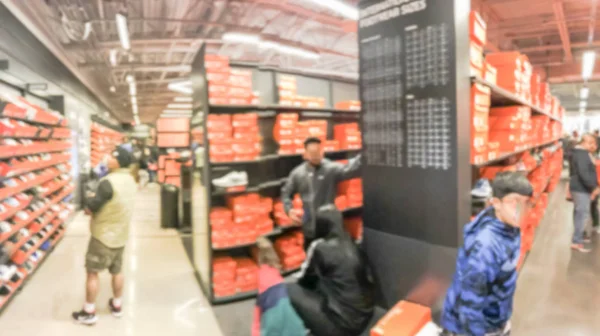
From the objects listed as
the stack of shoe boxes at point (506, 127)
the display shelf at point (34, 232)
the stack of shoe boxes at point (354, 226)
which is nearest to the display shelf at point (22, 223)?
the display shelf at point (34, 232)

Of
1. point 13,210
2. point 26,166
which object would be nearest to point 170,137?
point 26,166

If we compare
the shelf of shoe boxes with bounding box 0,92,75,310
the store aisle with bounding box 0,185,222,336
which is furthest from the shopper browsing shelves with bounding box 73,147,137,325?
the shelf of shoe boxes with bounding box 0,92,75,310

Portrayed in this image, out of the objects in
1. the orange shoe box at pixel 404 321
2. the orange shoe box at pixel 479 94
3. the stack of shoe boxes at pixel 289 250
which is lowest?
the stack of shoe boxes at pixel 289 250

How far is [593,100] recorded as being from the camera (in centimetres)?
2320

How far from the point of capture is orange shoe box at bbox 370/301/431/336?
2146mm

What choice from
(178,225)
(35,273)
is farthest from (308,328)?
(178,225)

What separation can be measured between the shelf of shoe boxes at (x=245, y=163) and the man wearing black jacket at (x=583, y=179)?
338 centimetres

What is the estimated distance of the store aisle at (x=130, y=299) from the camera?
12.9ft

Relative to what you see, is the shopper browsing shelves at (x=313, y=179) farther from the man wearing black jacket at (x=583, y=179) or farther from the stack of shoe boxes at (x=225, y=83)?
the man wearing black jacket at (x=583, y=179)

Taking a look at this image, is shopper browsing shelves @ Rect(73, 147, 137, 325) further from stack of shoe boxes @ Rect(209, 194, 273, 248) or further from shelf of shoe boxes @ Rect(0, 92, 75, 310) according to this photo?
shelf of shoe boxes @ Rect(0, 92, 75, 310)

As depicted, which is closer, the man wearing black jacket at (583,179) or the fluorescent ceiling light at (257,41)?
the man wearing black jacket at (583,179)

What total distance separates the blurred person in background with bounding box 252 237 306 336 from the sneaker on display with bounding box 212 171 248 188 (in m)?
2.13

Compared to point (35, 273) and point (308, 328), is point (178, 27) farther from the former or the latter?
point (308, 328)

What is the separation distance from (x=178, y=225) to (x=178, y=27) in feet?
14.5
